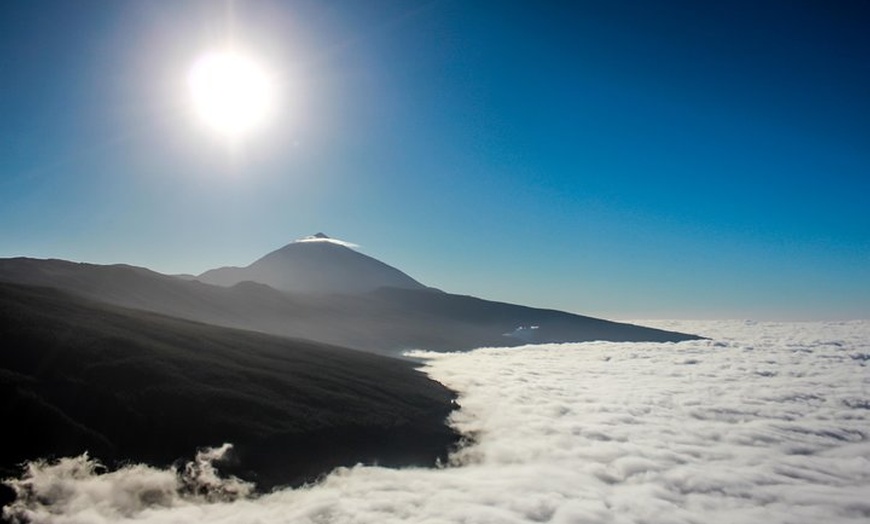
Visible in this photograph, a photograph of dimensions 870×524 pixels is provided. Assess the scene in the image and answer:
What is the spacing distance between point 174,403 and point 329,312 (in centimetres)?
11770

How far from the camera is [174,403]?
22.3 m

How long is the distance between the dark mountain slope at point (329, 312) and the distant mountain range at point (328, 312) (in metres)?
0.16

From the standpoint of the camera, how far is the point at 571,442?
3212cm

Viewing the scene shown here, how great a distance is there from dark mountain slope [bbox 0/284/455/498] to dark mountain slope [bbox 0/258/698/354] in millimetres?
50429

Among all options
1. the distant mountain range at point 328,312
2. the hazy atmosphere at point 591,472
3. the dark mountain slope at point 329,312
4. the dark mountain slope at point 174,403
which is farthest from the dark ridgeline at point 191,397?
the dark mountain slope at point 329,312

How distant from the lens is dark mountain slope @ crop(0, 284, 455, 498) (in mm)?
18656

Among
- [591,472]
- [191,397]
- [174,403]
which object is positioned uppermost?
[191,397]

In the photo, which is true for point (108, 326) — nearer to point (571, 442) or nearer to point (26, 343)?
point (26, 343)

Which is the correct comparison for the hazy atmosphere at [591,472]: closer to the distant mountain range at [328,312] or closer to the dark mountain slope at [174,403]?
the dark mountain slope at [174,403]

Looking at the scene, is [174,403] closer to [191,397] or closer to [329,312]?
[191,397]

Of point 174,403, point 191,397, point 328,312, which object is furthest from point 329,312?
point 174,403

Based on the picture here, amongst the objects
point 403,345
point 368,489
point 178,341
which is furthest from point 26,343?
point 403,345

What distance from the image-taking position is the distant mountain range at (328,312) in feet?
279

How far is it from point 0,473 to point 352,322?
119 meters
